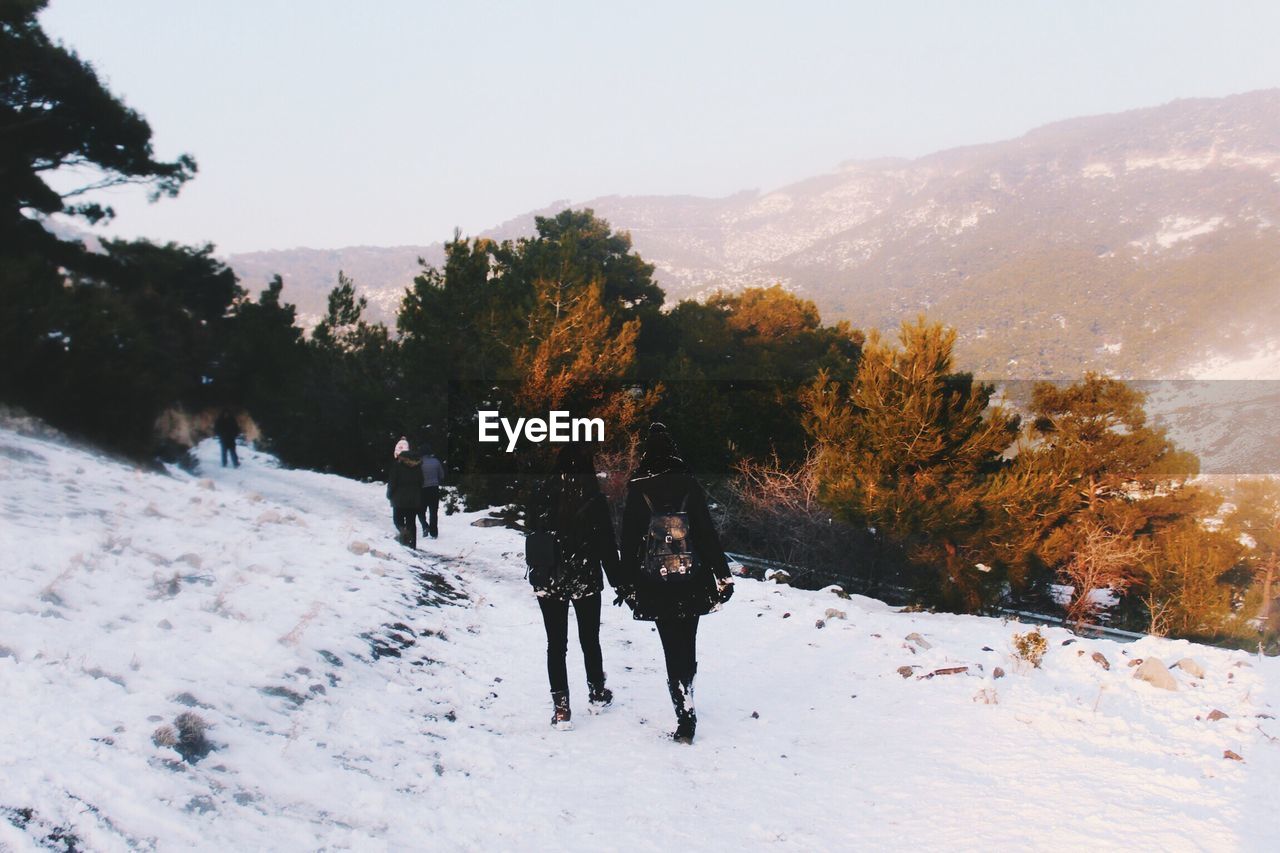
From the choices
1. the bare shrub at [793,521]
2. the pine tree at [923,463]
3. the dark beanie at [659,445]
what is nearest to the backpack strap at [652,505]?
the dark beanie at [659,445]

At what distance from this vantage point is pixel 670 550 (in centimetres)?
537

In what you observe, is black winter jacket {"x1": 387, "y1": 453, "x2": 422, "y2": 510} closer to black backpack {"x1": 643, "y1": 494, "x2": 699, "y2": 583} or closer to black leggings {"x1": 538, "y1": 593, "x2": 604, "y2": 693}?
black leggings {"x1": 538, "y1": 593, "x2": 604, "y2": 693}

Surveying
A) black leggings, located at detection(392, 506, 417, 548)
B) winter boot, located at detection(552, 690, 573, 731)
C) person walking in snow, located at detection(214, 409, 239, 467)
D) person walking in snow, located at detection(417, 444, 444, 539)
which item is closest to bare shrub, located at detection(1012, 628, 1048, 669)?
winter boot, located at detection(552, 690, 573, 731)

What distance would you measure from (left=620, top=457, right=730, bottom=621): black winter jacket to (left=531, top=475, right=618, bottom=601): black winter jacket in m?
0.19

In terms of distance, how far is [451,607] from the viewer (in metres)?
9.12

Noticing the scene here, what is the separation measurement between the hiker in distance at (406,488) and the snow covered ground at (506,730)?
3.55 metres

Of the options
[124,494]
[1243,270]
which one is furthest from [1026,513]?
[1243,270]

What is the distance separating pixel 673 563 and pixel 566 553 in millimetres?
782

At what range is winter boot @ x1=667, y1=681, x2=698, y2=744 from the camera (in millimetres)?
5395

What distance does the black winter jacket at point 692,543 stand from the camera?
17.7 ft

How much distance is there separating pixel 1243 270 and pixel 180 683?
221m

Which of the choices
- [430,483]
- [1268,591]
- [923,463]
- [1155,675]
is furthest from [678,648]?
[1268,591]

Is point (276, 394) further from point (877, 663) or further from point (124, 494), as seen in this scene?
point (877, 663)

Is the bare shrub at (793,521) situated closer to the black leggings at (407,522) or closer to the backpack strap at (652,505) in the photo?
the black leggings at (407,522)
